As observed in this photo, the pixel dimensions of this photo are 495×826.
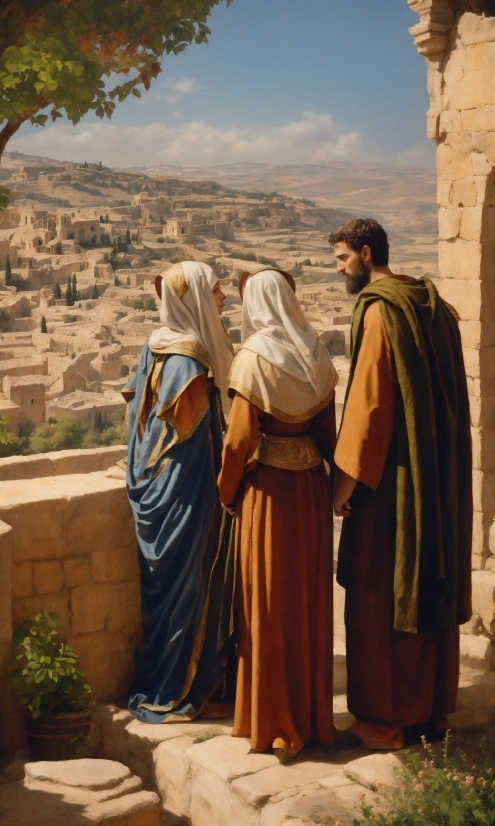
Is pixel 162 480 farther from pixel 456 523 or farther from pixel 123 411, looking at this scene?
pixel 123 411

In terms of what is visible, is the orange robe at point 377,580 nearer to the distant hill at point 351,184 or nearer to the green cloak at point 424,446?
the green cloak at point 424,446

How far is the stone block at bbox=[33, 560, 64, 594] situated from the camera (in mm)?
3787

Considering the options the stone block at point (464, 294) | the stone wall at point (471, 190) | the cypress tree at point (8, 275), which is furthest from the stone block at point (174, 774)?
the cypress tree at point (8, 275)

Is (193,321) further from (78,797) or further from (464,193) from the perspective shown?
(464,193)

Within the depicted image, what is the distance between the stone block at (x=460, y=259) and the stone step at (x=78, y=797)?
325cm

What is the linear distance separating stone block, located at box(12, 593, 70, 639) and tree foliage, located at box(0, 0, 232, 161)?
2247mm

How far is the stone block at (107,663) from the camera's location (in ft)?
12.9

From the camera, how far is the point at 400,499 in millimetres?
3199

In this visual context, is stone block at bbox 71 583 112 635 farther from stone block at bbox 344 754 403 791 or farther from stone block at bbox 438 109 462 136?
stone block at bbox 438 109 462 136

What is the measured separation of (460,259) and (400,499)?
2.47 metres

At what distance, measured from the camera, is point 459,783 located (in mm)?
2910

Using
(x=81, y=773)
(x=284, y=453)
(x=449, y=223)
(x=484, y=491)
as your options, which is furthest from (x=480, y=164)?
(x=81, y=773)

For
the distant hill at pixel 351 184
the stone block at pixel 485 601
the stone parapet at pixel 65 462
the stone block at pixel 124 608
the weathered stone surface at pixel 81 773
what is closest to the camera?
the weathered stone surface at pixel 81 773

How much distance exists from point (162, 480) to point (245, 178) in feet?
100
